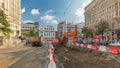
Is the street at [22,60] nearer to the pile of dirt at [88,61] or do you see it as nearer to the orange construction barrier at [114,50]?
the pile of dirt at [88,61]

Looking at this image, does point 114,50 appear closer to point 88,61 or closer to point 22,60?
point 88,61

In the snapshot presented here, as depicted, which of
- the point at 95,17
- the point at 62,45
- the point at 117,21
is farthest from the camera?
the point at 95,17

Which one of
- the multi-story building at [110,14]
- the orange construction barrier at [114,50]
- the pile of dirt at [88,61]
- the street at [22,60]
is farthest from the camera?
the multi-story building at [110,14]

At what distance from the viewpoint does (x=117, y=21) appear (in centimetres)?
6862

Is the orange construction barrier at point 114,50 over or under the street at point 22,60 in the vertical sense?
over

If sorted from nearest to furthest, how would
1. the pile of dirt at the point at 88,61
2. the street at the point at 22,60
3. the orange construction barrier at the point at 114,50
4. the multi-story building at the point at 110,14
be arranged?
the street at the point at 22,60
the pile of dirt at the point at 88,61
the orange construction barrier at the point at 114,50
the multi-story building at the point at 110,14

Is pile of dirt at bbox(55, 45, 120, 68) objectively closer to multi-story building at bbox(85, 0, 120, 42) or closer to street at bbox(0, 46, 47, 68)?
street at bbox(0, 46, 47, 68)

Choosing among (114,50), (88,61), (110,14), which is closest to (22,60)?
(88,61)

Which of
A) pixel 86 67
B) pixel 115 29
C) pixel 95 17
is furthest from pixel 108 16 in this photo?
pixel 86 67

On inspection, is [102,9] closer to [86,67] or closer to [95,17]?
[95,17]

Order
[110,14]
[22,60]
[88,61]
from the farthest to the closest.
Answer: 1. [110,14]
2. [22,60]
3. [88,61]

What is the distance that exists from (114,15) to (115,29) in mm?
4525

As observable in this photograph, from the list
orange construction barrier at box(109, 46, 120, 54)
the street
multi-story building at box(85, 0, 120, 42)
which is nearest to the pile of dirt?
orange construction barrier at box(109, 46, 120, 54)

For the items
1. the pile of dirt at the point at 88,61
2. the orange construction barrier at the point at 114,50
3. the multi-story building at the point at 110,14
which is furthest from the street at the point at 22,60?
Result: the multi-story building at the point at 110,14
